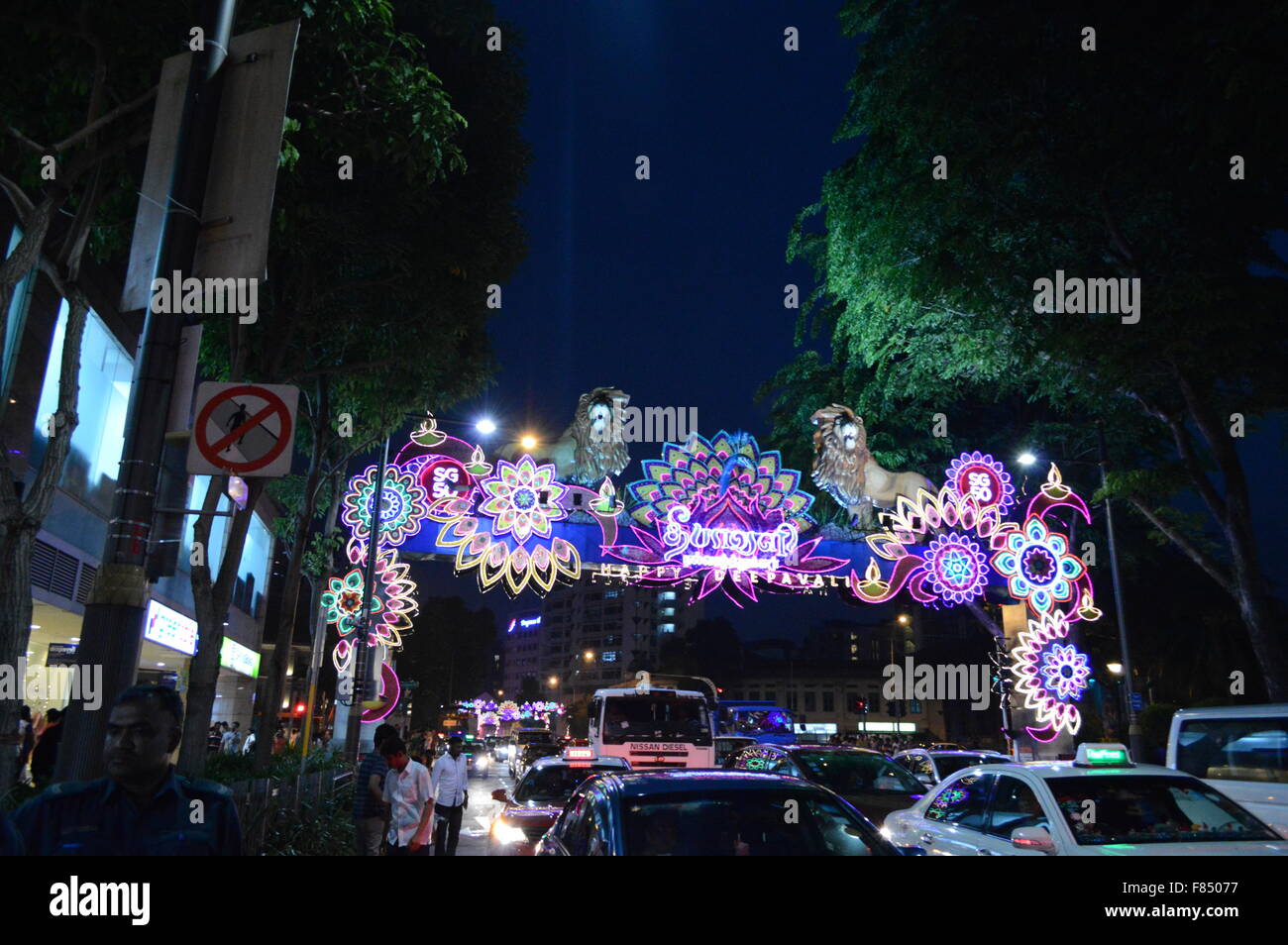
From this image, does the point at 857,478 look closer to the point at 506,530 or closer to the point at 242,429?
the point at 506,530

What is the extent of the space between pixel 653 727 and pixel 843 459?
8371 mm

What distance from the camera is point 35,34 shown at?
8.03 meters

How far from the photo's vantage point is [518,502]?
20.0 meters

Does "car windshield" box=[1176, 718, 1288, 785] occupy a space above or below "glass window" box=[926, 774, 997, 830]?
above

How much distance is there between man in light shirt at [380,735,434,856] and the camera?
10.1m

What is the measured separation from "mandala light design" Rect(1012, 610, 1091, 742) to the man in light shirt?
16.5 m

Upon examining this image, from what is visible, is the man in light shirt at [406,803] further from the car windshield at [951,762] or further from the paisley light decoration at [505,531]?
the car windshield at [951,762]

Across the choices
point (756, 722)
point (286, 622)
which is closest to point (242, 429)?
point (286, 622)

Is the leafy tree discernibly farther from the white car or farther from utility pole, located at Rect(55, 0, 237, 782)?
utility pole, located at Rect(55, 0, 237, 782)

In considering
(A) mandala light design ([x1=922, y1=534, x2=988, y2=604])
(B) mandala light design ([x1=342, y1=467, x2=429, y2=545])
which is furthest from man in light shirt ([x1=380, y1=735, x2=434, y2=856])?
(A) mandala light design ([x1=922, y1=534, x2=988, y2=604])

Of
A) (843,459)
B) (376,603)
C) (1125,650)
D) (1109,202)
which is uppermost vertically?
(1109,202)

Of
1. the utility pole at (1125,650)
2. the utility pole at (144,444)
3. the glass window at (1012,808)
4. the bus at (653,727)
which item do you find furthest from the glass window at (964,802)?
the utility pole at (1125,650)

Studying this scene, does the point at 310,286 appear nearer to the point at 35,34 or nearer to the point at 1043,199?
the point at 35,34
